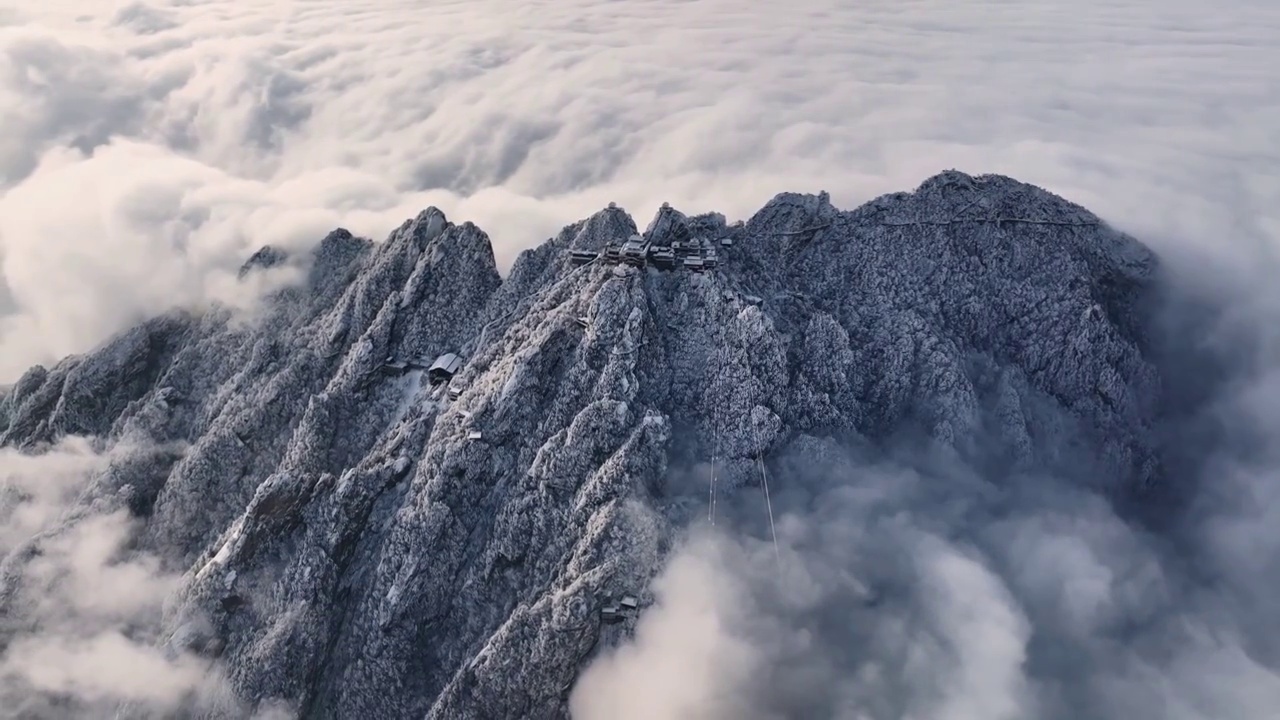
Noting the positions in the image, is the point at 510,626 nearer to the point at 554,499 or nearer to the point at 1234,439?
the point at 554,499

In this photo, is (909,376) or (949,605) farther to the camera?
(909,376)

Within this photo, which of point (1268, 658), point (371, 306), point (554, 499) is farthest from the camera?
point (371, 306)

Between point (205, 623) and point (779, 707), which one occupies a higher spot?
point (779, 707)

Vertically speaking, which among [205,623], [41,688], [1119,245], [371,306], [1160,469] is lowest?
[41,688]

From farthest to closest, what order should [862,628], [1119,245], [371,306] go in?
[371,306] → [1119,245] → [862,628]

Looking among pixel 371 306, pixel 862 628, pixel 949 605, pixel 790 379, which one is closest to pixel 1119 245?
pixel 790 379

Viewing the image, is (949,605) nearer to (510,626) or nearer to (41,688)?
(510,626)
